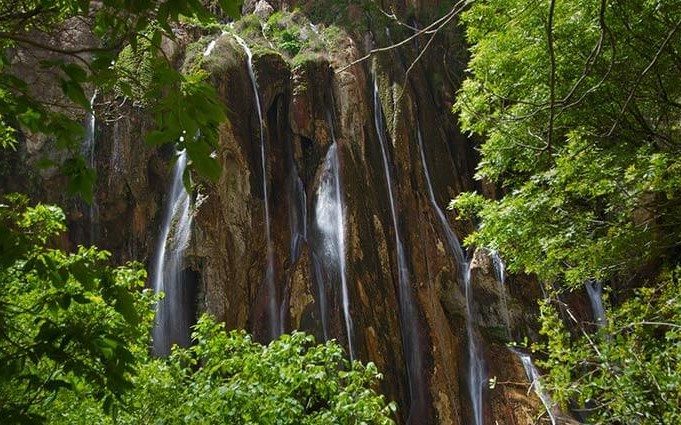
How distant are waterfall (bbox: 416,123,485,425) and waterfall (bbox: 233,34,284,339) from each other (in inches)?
197

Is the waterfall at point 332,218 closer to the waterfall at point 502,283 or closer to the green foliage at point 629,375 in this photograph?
the waterfall at point 502,283

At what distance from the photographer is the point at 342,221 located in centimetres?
1385

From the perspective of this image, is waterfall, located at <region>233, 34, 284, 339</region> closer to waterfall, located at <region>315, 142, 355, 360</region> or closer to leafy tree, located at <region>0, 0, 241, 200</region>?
waterfall, located at <region>315, 142, 355, 360</region>

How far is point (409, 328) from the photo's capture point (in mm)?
13875

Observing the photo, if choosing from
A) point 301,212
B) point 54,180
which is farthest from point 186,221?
point 54,180

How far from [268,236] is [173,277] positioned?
2.60 metres

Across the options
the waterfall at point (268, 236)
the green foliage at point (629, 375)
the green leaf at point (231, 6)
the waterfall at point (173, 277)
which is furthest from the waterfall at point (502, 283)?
the green leaf at point (231, 6)

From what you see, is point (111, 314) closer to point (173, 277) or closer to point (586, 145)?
point (586, 145)

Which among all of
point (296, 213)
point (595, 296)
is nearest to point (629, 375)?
point (296, 213)

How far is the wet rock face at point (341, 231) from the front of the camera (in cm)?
1275

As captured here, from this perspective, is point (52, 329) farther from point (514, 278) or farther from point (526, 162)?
point (514, 278)

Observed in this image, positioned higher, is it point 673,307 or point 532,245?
point 532,245

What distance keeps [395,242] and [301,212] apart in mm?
2738

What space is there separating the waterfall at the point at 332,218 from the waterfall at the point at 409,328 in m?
1.82
